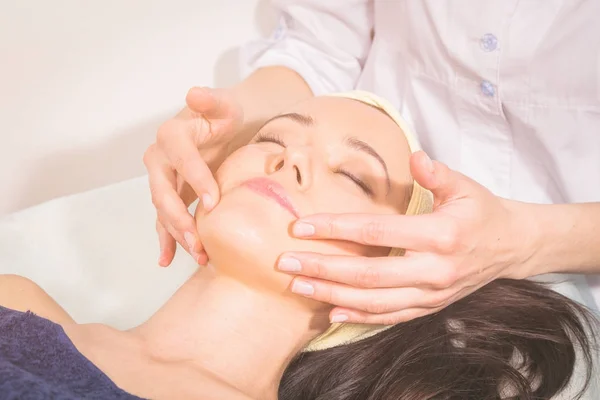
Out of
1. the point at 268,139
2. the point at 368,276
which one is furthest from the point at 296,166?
the point at 368,276

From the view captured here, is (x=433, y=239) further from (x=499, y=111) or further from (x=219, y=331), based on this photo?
(x=499, y=111)

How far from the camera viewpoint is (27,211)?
58.8 inches

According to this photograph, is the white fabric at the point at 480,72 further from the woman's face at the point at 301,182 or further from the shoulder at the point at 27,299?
the shoulder at the point at 27,299

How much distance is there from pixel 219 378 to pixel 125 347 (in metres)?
0.16

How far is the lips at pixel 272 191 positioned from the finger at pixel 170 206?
0.12 meters

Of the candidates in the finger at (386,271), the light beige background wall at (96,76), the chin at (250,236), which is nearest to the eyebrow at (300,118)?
the chin at (250,236)

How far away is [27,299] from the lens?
43.3 inches

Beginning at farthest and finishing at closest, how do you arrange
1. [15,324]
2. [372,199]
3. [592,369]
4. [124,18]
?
[124,18] < [592,369] < [372,199] < [15,324]

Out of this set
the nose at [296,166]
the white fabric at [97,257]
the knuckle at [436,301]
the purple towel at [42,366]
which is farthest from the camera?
the white fabric at [97,257]

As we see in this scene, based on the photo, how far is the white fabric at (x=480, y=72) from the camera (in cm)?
116

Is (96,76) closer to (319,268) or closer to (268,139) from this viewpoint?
(268,139)

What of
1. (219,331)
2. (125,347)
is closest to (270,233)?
(219,331)

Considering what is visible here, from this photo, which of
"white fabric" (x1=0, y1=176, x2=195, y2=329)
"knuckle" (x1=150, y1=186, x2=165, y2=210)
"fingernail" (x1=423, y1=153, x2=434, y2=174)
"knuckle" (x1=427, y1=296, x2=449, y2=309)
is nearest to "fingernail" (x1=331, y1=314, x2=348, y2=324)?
"knuckle" (x1=427, y1=296, x2=449, y2=309)

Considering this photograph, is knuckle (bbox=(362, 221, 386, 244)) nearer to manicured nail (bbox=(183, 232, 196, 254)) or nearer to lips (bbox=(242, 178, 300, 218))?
lips (bbox=(242, 178, 300, 218))
